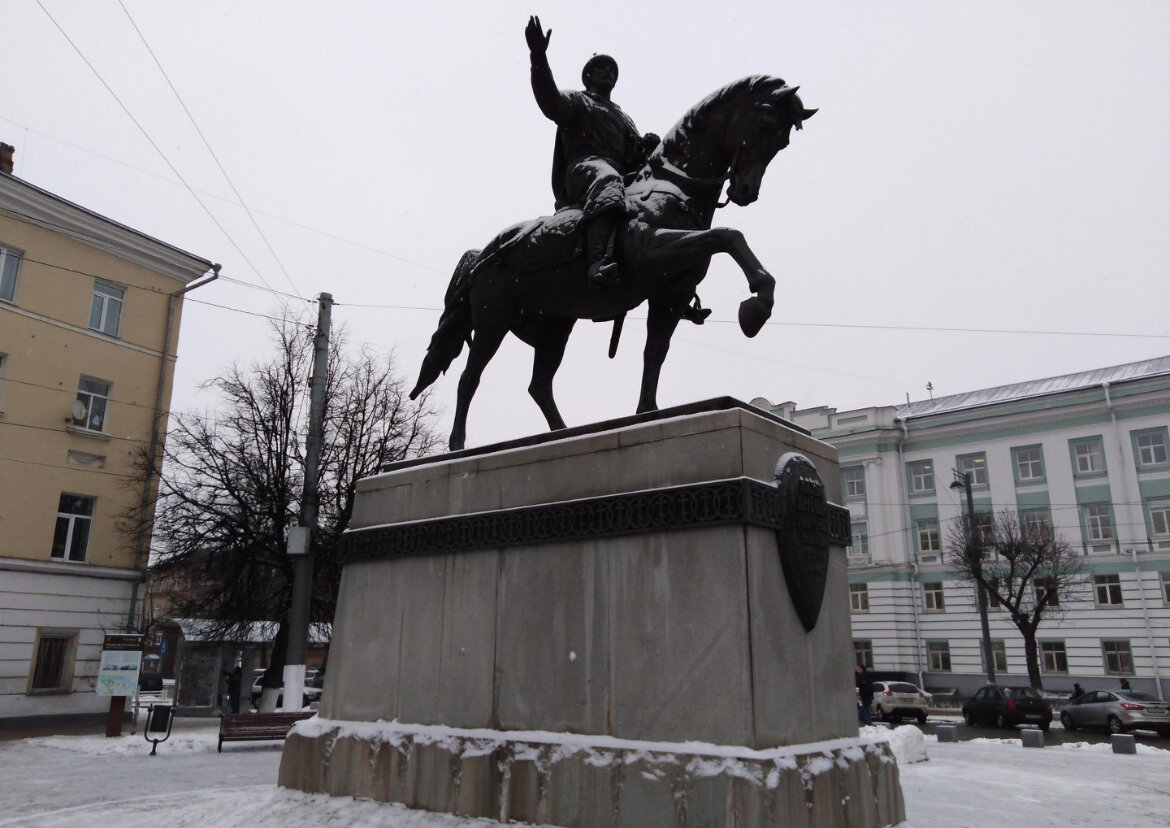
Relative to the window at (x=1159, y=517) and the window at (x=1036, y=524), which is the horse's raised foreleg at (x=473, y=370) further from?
the window at (x=1159, y=517)

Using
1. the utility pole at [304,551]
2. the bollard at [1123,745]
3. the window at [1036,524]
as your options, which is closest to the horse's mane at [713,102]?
the utility pole at [304,551]

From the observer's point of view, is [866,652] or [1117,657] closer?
[1117,657]

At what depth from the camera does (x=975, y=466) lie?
4259 centimetres

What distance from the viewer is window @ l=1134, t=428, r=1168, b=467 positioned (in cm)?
3725

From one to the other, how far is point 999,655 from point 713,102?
4001 cm

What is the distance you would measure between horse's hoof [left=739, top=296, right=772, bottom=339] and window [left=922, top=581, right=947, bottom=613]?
41.2m

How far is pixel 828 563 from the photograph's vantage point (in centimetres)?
582

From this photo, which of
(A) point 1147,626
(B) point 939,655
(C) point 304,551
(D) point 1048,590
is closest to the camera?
(C) point 304,551

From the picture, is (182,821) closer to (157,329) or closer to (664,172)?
(664,172)

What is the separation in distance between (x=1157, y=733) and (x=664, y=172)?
26.5 m

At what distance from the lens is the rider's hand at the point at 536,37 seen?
7.12 m

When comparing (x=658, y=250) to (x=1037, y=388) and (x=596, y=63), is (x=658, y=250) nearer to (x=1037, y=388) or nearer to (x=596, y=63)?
(x=596, y=63)

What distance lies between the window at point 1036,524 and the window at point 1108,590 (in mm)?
3023

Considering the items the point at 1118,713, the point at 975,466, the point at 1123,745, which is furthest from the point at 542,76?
the point at 975,466
